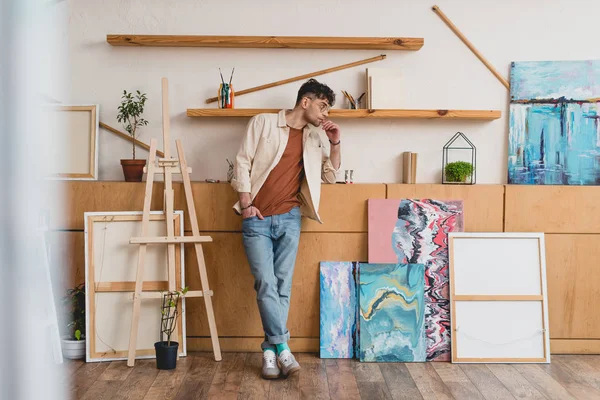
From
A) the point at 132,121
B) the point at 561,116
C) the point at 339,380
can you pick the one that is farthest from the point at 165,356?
the point at 561,116

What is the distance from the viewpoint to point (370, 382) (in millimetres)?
3324

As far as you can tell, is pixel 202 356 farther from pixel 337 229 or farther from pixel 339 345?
pixel 337 229

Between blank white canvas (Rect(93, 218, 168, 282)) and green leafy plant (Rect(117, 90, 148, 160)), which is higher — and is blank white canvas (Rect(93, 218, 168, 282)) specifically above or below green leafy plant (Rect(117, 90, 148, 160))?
below

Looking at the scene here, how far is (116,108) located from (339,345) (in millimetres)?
2136

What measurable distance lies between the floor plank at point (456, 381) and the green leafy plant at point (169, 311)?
5.11ft

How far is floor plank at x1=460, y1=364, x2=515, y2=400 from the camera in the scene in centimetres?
311

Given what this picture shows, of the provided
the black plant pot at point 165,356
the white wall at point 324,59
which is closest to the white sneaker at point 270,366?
the black plant pot at point 165,356

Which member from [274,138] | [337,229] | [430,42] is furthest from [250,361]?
[430,42]

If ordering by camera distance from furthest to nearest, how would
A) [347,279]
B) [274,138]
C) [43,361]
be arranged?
[347,279] → [274,138] → [43,361]

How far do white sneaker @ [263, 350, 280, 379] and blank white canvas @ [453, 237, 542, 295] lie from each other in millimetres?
1202

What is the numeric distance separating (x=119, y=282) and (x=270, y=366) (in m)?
1.07

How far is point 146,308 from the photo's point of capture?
373 cm

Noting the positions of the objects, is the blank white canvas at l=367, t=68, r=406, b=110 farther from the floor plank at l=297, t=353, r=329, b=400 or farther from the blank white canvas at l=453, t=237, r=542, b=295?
the floor plank at l=297, t=353, r=329, b=400

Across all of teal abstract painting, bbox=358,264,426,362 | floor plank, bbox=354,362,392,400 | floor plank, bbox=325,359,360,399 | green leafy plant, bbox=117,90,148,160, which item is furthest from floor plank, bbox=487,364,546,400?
green leafy plant, bbox=117,90,148,160
